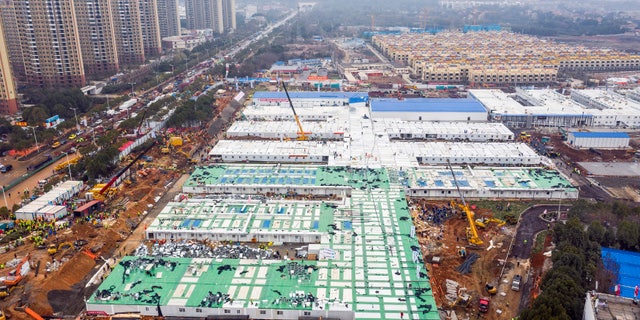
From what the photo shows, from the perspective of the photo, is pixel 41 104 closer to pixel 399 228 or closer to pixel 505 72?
pixel 399 228

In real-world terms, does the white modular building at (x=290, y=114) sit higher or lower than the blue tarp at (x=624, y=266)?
higher

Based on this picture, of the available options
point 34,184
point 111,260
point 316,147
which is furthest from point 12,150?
point 316,147

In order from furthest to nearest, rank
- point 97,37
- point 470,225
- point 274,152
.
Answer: point 97,37, point 274,152, point 470,225

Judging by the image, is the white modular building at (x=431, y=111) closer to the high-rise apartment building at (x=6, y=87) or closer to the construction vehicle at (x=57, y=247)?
the construction vehicle at (x=57, y=247)

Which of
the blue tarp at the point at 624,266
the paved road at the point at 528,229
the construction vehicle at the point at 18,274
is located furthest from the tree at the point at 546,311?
the construction vehicle at the point at 18,274

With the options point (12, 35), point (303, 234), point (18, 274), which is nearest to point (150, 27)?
point (12, 35)

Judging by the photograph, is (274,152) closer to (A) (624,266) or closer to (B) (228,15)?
(A) (624,266)
